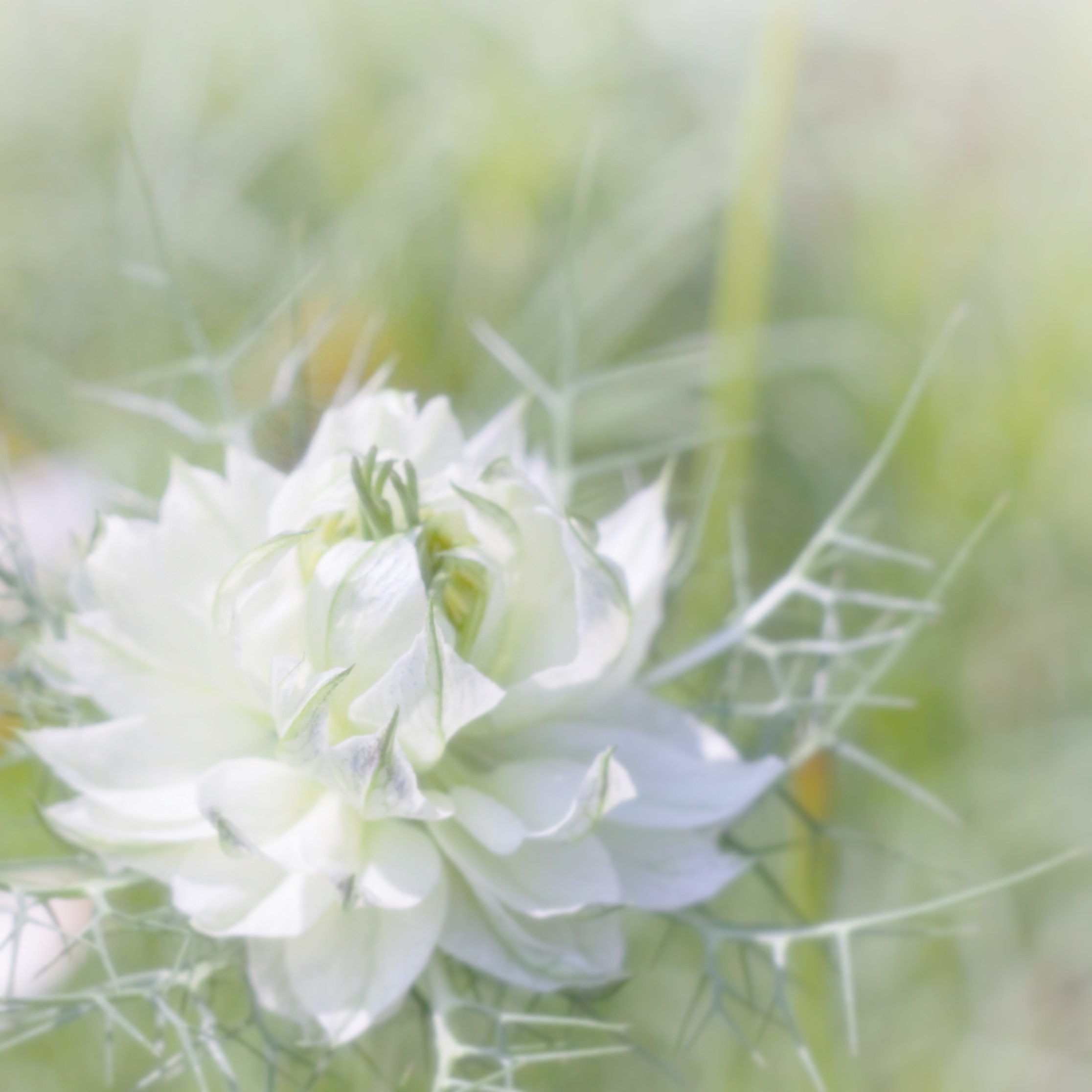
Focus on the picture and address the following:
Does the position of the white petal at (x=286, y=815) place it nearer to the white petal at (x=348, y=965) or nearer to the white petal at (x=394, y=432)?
the white petal at (x=348, y=965)

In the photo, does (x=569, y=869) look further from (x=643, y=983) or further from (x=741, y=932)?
(x=643, y=983)

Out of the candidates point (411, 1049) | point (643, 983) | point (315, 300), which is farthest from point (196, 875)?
point (315, 300)

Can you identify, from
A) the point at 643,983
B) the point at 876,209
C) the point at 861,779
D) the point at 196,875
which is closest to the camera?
the point at 196,875

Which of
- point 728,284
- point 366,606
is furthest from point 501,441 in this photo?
point 728,284

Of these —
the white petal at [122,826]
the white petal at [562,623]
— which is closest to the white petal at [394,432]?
the white petal at [562,623]

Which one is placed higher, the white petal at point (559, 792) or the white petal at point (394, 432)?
the white petal at point (394, 432)

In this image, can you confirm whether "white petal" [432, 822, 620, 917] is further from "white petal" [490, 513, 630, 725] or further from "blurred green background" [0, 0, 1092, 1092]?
"blurred green background" [0, 0, 1092, 1092]
